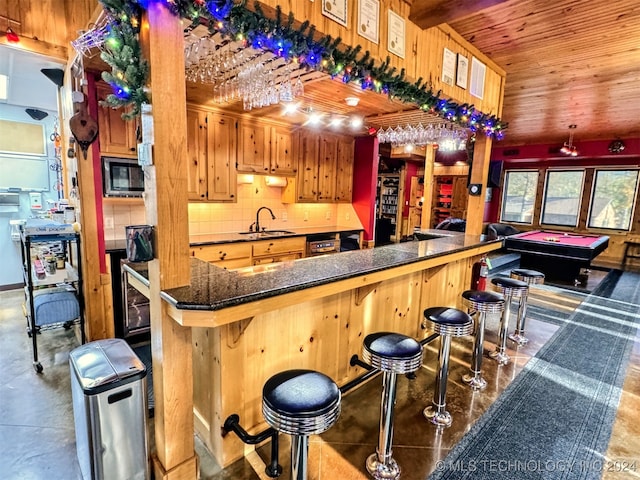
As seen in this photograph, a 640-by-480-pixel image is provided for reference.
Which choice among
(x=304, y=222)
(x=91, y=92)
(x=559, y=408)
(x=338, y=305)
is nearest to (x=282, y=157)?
(x=304, y=222)

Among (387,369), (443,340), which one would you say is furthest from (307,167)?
(387,369)

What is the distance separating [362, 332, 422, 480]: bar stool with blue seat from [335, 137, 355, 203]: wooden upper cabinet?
12.9 feet

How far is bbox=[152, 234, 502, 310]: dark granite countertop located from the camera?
1.46m

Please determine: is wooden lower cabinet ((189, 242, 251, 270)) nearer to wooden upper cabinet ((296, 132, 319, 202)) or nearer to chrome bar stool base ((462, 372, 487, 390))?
wooden upper cabinet ((296, 132, 319, 202))

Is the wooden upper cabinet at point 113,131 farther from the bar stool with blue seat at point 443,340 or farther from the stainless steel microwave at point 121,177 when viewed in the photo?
the bar stool with blue seat at point 443,340

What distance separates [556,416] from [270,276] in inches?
90.2

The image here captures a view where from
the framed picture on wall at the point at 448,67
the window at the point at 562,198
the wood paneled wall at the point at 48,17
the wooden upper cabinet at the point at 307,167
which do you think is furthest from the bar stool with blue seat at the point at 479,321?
the window at the point at 562,198

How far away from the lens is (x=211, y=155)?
4.06 metres

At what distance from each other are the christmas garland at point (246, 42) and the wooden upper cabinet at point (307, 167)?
8.80 ft

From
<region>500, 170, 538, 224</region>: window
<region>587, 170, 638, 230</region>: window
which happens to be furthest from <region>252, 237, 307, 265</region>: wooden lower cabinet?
<region>587, 170, 638, 230</region>: window

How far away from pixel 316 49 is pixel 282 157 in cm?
296

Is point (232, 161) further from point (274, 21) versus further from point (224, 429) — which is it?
point (224, 429)

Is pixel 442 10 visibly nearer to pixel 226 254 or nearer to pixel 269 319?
pixel 269 319

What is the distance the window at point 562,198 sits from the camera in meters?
8.59
